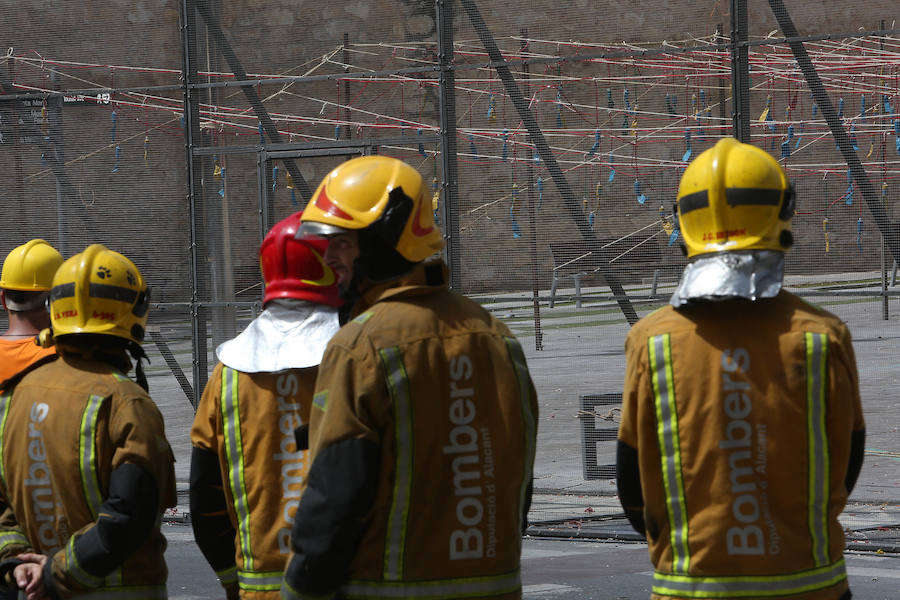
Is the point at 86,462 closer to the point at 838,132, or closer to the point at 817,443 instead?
the point at 817,443

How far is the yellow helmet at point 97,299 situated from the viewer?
12.0 feet

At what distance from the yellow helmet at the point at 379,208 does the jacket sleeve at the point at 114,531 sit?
81cm

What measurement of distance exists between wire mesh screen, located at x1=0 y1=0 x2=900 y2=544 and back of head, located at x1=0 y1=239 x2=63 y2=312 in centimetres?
467

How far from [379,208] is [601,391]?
7.98 m

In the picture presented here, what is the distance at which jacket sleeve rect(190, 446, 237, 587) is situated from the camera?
3.84m

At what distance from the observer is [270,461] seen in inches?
146

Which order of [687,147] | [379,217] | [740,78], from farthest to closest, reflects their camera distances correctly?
[687,147] < [740,78] < [379,217]

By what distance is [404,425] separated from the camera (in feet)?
9.53

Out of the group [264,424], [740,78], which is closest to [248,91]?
[740,78]

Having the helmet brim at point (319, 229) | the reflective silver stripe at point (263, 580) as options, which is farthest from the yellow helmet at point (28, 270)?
the helmet brim at point (319, 229)

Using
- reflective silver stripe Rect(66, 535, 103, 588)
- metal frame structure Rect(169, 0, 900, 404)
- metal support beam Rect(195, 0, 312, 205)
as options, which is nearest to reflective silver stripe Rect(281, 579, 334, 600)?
reflective silver stripe Rect(66, 535, 103, 588)

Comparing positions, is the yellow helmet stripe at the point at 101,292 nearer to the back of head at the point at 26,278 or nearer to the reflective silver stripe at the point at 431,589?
the reflective silver stripe at the point at 431,589

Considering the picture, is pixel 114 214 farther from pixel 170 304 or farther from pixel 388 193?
pixel 388 193

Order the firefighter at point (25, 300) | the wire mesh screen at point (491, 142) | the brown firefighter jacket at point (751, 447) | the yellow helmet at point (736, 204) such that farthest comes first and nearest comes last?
the wire mesh screen at point (491, 142), the firefighter at point (25, 300), the yellow helmet at point (736, 204), the brown firefighter jacket at point (751, 447)
